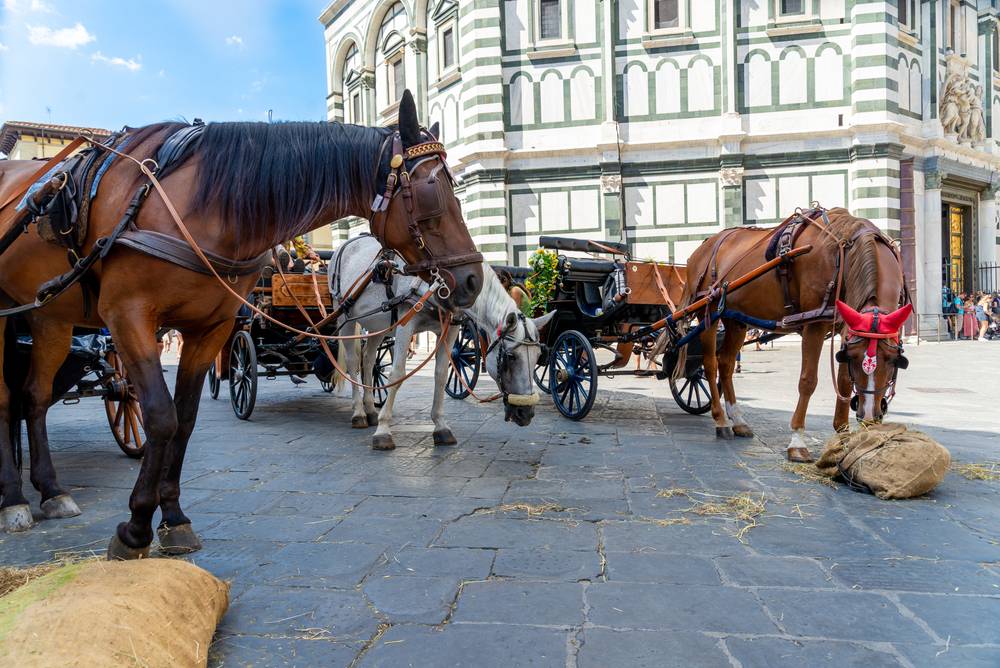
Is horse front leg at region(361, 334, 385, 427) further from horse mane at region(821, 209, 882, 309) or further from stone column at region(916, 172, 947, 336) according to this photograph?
stone column at region(916, 172, 947, 336)

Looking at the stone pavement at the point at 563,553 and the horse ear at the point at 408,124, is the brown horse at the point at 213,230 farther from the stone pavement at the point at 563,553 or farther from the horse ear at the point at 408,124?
the stone pavement at the point at 563,553

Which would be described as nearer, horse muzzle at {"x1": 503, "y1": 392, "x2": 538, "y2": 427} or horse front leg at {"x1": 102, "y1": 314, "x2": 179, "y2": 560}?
horse front leg at {"x1": 102, "y1": 314, "x2": 179, "y2": 560}

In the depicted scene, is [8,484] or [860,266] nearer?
[8,484]

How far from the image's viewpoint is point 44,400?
3.74 m

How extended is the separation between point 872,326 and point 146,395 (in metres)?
3.91

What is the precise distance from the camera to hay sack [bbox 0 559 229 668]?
165cm

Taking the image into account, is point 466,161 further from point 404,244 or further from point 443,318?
point 404,244

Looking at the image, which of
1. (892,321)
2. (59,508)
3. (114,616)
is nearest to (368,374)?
(59,508)

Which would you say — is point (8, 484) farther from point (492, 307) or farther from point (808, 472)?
point (808, 472)

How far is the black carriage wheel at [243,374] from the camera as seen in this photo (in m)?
6.89

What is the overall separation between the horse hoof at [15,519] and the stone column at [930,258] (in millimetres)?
21977

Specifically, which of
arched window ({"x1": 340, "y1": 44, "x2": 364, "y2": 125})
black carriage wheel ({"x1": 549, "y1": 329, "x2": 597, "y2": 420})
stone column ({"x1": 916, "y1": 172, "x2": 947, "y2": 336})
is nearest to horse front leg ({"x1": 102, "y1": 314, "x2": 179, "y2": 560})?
black carriage wheel ({"x1": 549, "y1": 329, "x2": 597, "y2": 420})

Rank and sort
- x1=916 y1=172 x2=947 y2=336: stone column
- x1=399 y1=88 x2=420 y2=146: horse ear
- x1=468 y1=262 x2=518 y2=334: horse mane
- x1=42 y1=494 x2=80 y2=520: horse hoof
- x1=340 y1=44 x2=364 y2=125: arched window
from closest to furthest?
x1=399 y1=88 x2=420 y2=146: horse ear, x1=42 y1=494 x2=80 y2=520: horse hoof, x1=468 y1=262 x2=518 y2=334: horse mane, x1=916 y1=172 x2=947 y2=336: stone column, x1=340 y1=44 x2=364 y2=125: arched window

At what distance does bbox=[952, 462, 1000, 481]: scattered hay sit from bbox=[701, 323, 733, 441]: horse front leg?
5.66 feet
